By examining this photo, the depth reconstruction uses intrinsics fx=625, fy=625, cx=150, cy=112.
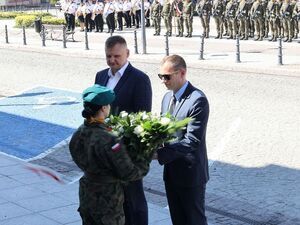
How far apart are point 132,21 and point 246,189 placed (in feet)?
101

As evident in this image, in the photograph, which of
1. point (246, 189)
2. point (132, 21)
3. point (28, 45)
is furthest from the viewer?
point (132, 21)

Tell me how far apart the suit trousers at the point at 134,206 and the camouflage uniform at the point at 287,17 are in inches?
838

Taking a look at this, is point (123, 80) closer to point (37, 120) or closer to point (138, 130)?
point (138, 130)

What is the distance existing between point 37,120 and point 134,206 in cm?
818

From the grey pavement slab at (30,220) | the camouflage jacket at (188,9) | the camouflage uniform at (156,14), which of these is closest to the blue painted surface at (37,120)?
the grey pavement slab at (30,220)

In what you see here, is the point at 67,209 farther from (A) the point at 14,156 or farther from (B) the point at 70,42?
(B) the point at 70,42

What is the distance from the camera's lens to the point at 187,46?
90.6 ft

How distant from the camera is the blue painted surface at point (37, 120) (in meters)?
12.2

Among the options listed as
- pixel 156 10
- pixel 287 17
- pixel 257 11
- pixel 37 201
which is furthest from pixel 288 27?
pixel 37 201

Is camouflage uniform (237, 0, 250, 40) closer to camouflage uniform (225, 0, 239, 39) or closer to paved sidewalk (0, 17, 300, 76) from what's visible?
camouflage uniform (225, 0, 239, 39)

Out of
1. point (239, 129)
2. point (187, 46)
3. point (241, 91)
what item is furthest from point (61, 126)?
point (187, 46)

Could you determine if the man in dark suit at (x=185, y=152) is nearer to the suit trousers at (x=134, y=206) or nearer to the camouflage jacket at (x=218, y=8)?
the suit trousers at (x=134, y=206)

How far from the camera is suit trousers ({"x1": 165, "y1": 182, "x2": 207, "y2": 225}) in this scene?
5820 millimetres

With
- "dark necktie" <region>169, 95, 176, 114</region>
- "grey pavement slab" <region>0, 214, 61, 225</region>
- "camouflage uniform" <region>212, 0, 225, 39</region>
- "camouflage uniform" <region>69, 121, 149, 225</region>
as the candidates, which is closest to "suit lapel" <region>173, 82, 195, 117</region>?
"dark necktie" <region>169, 95, 176, 114</region>
